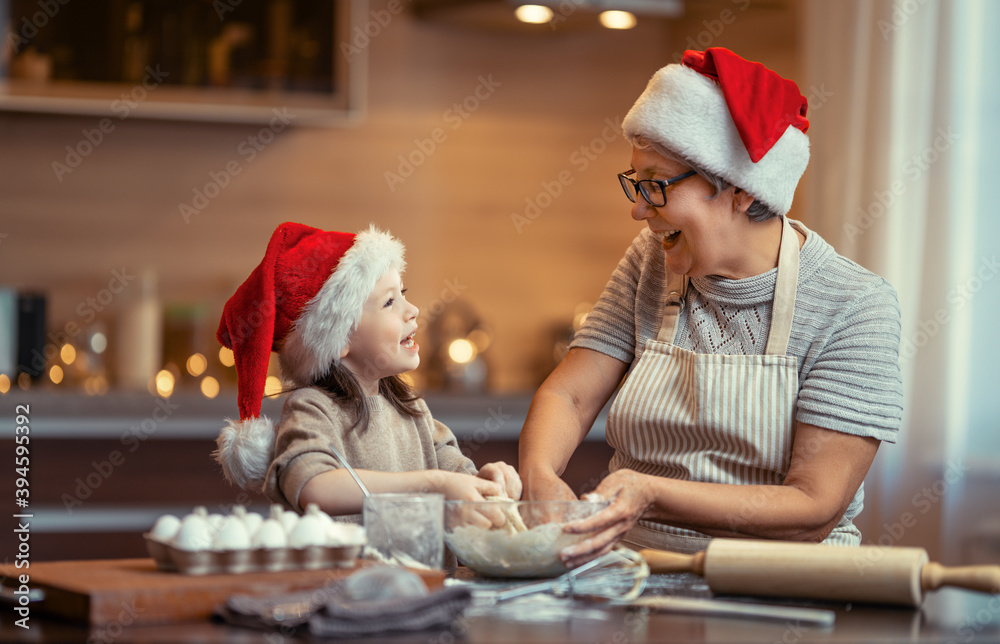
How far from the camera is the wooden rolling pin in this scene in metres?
1.04

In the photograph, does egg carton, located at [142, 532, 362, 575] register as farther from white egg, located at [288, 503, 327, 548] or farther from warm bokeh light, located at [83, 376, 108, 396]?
warm bokeh light, located at [83, 376, 108, 396]

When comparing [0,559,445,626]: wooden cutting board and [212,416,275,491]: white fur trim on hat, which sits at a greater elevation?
[212,416,275,491]: white fur trim on hat

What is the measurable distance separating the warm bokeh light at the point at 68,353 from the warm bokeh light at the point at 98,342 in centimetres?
5

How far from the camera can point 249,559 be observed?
3.29 ft

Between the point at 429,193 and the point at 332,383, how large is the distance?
2.24m

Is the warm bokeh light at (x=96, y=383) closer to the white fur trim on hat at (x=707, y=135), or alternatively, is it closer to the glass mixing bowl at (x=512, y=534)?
the white fur trim on hat at (x=707, y=135)

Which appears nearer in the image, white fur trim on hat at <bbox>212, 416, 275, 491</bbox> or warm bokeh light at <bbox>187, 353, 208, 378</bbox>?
white fur trim on hat at <bbox>212, 416, 275, 491</bbox>

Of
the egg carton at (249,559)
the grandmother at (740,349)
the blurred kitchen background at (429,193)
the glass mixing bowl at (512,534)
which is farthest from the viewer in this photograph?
the blurred kitchen background at (429,193)

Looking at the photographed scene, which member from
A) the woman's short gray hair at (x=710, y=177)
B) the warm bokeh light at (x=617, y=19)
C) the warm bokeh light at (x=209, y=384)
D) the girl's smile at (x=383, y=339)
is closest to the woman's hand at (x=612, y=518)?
the girl's smile at (x=383, y=339)

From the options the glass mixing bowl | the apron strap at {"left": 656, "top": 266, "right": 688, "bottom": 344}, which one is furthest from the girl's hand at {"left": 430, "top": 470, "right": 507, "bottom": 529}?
the apron strap at {"left": 656, "top": 266, "right": 688, "bottom": 344}

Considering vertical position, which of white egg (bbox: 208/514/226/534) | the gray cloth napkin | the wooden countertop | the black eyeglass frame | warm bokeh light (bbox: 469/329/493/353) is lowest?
the wooden countertop

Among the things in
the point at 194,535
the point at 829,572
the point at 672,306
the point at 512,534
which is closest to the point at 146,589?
the point at 194,535

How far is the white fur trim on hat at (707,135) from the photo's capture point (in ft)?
4.88

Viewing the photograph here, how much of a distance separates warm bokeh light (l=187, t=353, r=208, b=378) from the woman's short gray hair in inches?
83.9
